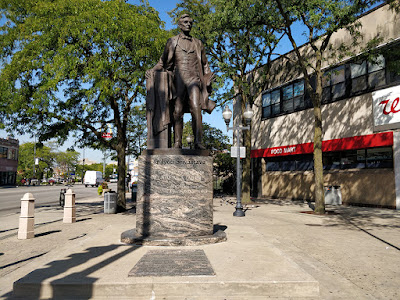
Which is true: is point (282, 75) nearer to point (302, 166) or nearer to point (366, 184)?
point (302, 166)

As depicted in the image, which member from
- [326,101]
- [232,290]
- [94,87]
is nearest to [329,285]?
[232,290]

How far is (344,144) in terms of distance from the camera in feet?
61.5

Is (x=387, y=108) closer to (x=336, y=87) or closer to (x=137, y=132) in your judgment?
(x=336, y=87)

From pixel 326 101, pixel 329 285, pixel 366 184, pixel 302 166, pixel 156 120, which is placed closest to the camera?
pixel 329 285

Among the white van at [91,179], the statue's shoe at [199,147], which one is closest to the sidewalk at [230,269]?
the statue's shoe at [199,147]

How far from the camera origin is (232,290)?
396 centimetres

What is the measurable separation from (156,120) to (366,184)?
14.6 m

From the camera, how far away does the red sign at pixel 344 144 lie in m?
16.6

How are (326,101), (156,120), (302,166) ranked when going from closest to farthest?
(156,120) → (326,101) → (302,166)

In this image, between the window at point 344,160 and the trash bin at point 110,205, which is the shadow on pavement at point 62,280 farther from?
the window at point 344,160

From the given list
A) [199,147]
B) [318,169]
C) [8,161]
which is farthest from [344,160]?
[8,161]

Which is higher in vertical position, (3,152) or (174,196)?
(3,152)

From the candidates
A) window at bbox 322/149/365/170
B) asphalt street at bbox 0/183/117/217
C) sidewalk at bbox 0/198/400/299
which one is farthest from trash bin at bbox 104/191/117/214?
window at bbox 322/149/365/170

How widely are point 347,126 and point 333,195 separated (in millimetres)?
4050
